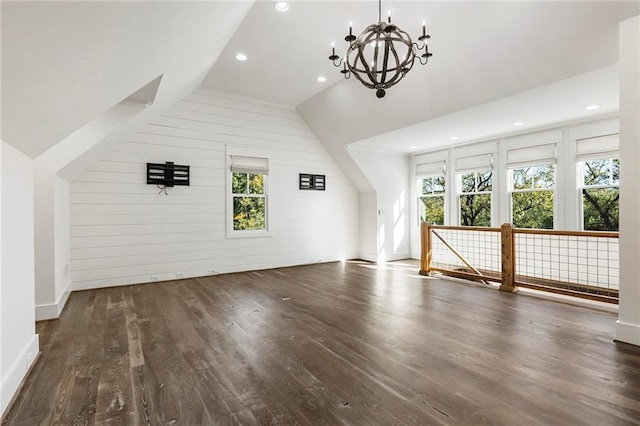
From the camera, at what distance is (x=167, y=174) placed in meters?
5.41

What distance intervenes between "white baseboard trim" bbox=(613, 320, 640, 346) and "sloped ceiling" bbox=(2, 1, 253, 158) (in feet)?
14.7

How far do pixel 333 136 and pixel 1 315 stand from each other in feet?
19.1

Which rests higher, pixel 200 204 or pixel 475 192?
pixel 475 192

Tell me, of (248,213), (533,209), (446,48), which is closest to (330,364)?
(446,48)

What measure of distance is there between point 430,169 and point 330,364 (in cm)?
609

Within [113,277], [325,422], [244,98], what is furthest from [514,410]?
[244,98]

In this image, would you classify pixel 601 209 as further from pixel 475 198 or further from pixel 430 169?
pixel 430 169

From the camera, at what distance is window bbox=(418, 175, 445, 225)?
7.37 meters

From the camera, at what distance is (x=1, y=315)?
1.96m

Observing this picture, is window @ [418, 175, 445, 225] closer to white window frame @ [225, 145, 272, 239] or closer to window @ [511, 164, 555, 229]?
window @ [511, 164, 555, 229]

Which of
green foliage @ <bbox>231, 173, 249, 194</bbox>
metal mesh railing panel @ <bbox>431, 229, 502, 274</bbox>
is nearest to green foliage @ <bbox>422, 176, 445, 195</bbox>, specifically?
metal mesh railing panel @ <bbox>431, 229, 502, 274</bbox>

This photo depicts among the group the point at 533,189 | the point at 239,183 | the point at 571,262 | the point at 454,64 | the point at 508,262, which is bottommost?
the point at 571,262

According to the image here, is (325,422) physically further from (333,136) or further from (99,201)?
(333,136)

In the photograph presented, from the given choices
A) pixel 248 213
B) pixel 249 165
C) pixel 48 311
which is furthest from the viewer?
pixel 248 213
